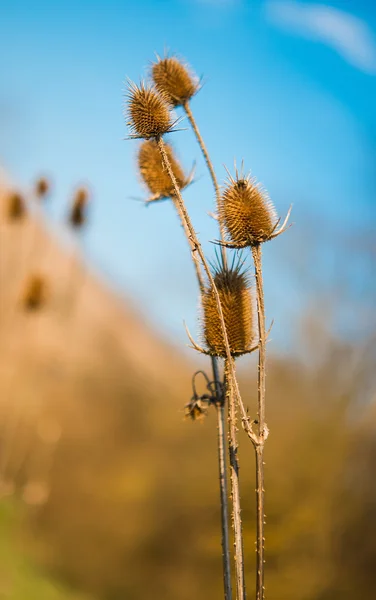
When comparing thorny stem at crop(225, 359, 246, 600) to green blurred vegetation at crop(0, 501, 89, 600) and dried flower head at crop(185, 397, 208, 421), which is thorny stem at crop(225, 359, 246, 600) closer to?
dried flower head at crop(185, 397, 208, 421)

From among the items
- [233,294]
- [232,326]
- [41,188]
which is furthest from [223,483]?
[41,188]

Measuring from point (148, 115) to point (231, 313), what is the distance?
0.87m

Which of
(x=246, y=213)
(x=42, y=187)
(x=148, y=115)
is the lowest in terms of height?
(x=246, y=213)

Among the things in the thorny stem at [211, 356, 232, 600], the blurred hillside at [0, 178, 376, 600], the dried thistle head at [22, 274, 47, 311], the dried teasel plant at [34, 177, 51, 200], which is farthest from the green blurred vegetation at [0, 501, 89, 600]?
the thorny stem at [211, 356, 232, 600]

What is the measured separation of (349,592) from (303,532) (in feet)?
2.44

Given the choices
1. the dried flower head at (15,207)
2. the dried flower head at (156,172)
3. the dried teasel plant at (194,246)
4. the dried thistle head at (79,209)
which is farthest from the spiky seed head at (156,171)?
the dried flower head at (15,207)

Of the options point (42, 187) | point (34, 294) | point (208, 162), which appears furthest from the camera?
point (42, 187)

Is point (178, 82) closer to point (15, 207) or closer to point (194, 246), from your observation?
point (194, 246)

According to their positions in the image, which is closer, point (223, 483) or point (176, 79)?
point (223, 483)

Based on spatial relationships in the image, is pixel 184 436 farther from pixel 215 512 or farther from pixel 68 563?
pixel 68 563

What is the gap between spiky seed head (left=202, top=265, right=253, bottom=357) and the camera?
2143mm

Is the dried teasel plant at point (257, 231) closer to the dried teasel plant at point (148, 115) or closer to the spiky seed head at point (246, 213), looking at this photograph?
the spiky seed head at point (246, 213)

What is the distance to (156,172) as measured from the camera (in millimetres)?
2848

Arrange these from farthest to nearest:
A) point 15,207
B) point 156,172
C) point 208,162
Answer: point 15,207
point 156,172
point 208,162
